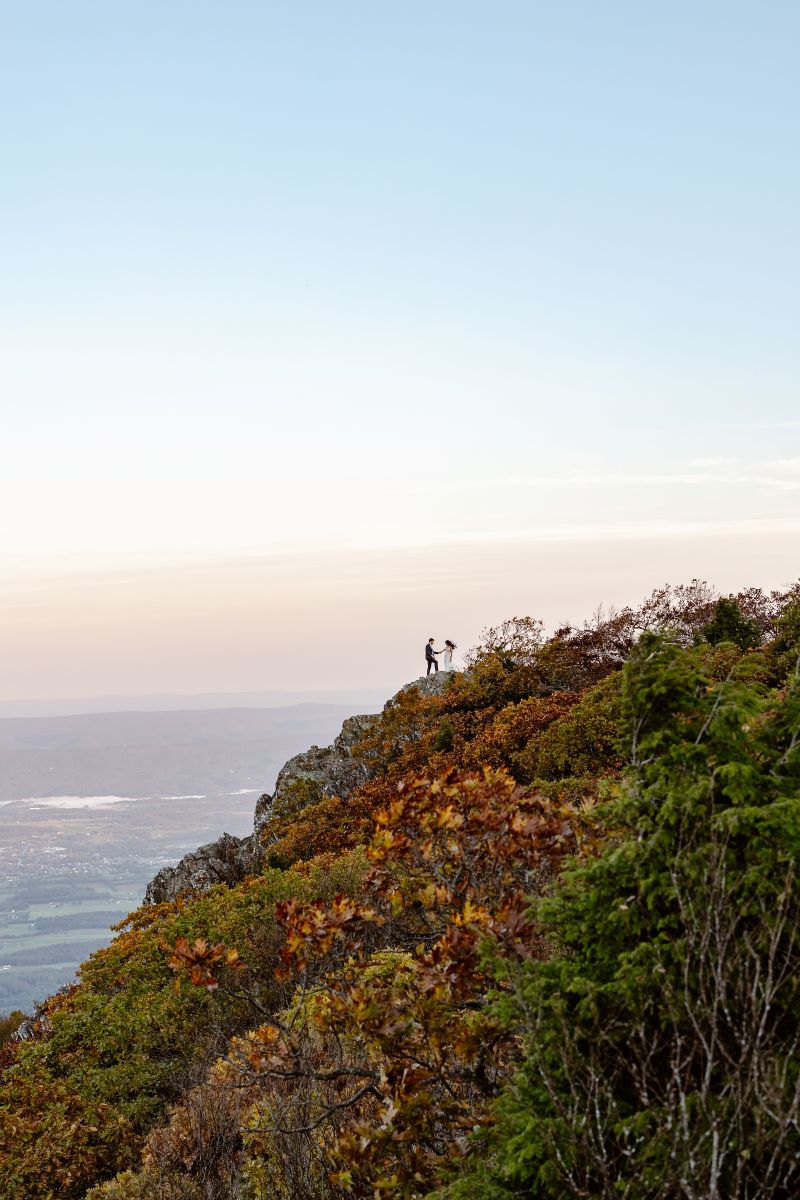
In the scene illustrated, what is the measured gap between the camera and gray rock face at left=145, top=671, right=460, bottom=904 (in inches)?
991

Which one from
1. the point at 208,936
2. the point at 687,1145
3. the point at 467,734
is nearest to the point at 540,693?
the point at 467,734

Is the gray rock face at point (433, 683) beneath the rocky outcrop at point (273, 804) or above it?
above

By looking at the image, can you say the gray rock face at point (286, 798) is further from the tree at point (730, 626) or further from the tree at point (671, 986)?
the tree at point (671, 986)

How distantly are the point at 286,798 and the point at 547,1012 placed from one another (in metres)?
25.4

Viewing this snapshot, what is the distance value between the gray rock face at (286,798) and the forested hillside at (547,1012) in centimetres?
1434

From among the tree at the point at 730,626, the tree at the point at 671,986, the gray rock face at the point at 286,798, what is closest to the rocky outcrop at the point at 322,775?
the gray rock face at the point at 286,798

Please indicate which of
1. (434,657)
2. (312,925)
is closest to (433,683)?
(434,657)

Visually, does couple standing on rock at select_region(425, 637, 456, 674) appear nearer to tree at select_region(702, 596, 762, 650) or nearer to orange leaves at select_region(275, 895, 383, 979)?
tree at select_region(702, 596, 762, 650)

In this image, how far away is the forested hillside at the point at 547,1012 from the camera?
3533 millimetres

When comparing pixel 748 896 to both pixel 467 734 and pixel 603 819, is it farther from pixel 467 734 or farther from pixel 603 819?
pixel 467 734

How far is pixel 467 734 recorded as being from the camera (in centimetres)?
2364

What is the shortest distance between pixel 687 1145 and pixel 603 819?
5.83ft

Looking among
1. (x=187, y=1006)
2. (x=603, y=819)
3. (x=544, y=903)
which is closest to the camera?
(x=544, y=903)

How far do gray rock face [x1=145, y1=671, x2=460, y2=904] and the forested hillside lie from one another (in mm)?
14340
